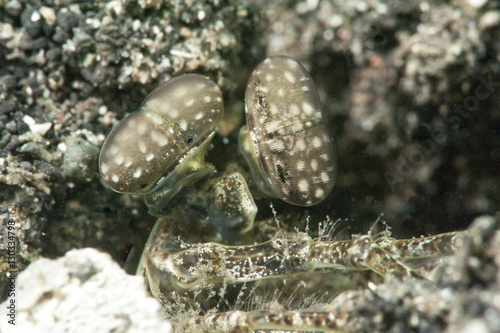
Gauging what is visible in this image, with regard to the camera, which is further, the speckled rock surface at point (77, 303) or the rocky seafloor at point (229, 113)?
the rocky seafloor at point (229, 113)

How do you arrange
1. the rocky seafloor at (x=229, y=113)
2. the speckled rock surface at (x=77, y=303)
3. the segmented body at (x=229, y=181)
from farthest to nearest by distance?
the segmented body at (x=229, y=181), the rocky seafloor at (x=229, y=113), the speckled rock surface at (x=77, y=303)

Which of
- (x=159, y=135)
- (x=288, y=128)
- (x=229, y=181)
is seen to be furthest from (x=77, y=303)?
(x=288, y=128)

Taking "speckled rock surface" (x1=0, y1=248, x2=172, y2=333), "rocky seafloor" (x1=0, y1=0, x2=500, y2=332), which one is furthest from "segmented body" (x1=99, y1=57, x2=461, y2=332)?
"speckled rock surface" (x1=0, y1=248, x2=172, y2=333)

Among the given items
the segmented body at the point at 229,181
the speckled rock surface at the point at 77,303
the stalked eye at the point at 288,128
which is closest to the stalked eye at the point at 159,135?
the segmented body at the point at 229,181

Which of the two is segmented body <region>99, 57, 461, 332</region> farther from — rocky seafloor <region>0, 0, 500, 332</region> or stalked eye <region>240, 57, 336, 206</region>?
rocky seafloor <region>0, 0, 500, 332</region>

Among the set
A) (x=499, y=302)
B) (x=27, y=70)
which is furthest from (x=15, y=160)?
(x=499, y=302)

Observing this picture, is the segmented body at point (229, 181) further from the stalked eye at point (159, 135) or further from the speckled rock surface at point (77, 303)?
the speckled rock surface at point (77, 303)

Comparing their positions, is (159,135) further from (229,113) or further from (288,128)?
(288,128)
